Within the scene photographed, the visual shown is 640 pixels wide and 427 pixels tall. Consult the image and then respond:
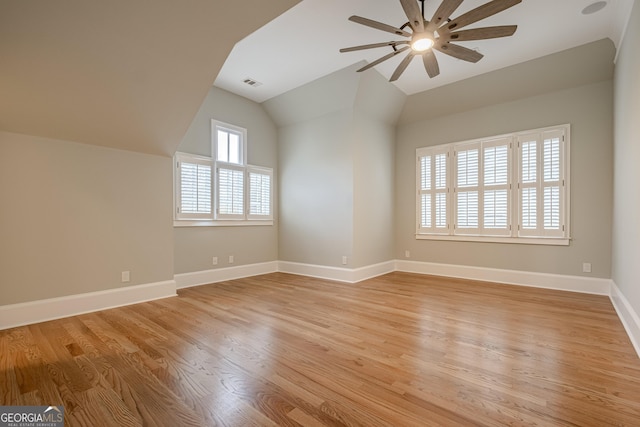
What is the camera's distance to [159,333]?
2770mm

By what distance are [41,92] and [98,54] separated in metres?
0.74

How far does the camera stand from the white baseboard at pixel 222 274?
4.65 m

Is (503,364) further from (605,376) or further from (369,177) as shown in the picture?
(369,177)

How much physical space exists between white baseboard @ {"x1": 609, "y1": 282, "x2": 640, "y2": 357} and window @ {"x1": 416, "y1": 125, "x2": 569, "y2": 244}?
115 cm

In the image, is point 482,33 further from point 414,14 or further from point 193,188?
point 193,188

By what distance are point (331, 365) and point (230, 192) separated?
3874 millimetres

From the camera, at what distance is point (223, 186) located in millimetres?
5168

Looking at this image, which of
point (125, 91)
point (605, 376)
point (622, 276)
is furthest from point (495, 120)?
point (125, 91)

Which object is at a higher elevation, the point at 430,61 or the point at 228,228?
the point at 430,61

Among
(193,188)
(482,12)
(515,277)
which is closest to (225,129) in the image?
(193,188)

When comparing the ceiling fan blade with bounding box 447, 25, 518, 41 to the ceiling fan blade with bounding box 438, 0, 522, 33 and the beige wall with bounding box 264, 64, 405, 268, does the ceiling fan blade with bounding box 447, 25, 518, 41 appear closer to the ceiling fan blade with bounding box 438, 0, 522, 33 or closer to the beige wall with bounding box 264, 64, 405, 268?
the ceiling fan blade with bounding box 438, 0, 522, 33

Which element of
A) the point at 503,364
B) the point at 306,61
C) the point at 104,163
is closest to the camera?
the point at 503,364

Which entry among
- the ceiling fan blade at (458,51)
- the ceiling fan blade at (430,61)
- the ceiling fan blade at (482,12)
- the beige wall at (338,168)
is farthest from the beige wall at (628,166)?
the beige wall at (338,168)

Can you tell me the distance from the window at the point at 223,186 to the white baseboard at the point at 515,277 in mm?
A: 3162
